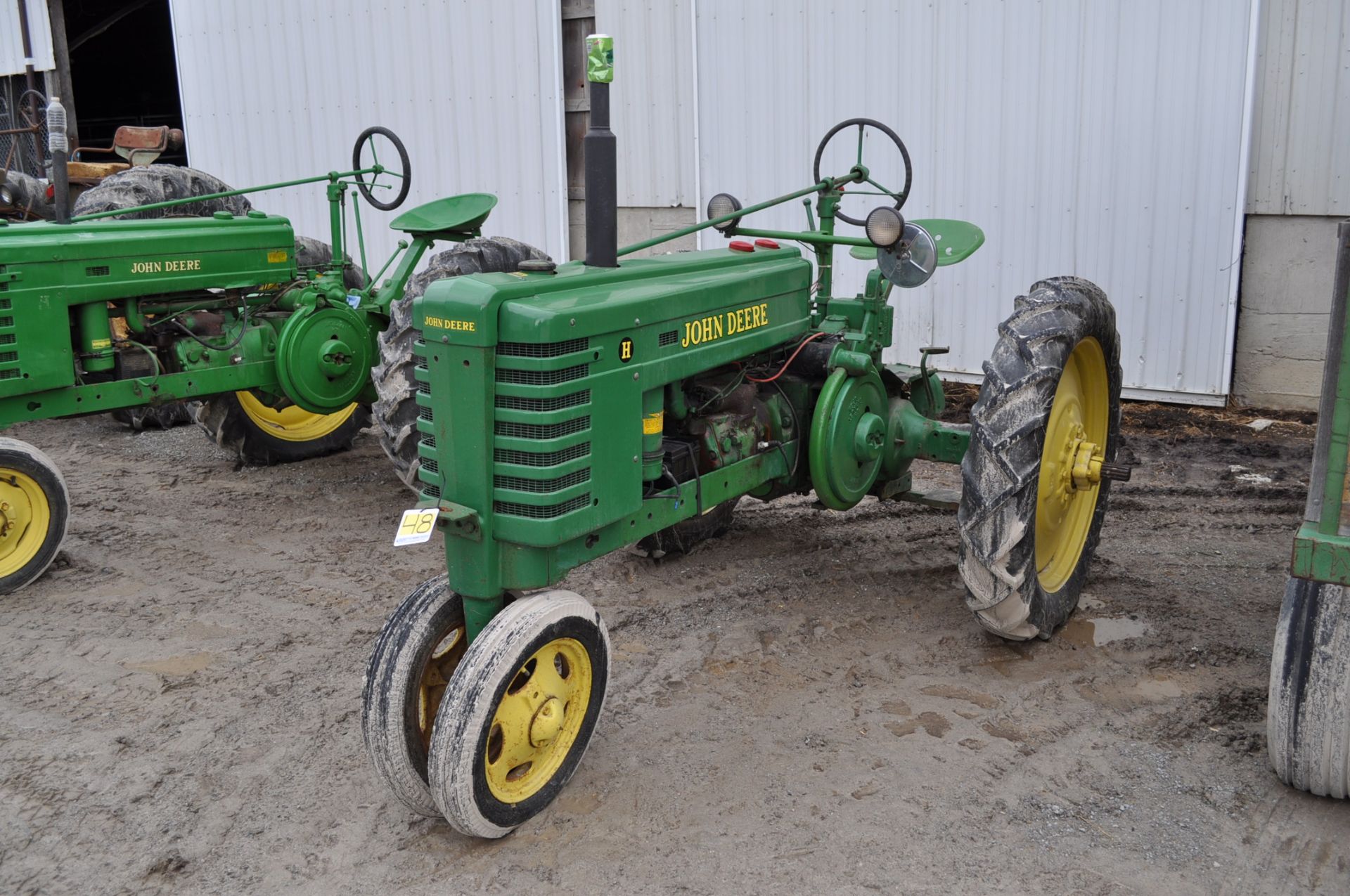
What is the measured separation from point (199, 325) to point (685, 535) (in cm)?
257

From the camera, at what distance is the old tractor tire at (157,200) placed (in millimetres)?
6367

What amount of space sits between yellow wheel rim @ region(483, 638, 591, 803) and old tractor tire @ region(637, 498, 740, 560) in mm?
1629

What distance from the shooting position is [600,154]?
302 cm

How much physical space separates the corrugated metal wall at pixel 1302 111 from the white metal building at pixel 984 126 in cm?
1

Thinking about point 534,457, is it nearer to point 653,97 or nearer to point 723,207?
point 723,207

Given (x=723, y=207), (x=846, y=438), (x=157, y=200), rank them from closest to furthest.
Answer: (x=846, y=438), (x=723, y=207), (x=157, y=200)

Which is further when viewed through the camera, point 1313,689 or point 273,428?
point 273,428

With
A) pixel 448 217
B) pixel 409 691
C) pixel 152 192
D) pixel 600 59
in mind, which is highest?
pixel 600 59

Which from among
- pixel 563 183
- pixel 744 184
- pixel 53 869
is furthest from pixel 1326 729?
pixel 563 183

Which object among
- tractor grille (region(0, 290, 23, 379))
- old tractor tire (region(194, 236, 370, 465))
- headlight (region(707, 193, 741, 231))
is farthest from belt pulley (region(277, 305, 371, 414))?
headlight (region(707, 193, 741, 231))

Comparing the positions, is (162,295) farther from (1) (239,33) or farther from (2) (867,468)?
(1) (239,33)

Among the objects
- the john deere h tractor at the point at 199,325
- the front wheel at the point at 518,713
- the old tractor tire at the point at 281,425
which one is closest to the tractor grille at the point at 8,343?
the john deere h tractor at the point at 199,325

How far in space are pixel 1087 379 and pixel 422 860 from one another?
2749 millimetres

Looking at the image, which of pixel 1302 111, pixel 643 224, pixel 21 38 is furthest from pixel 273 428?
pixel 21 38
